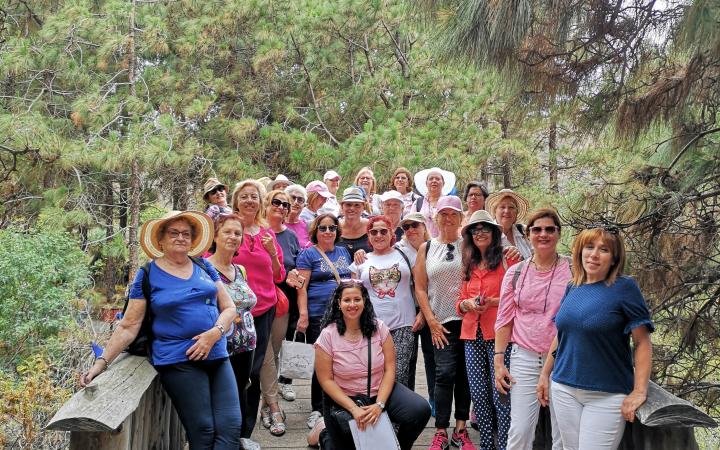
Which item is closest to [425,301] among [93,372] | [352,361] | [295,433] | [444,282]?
[444,282]

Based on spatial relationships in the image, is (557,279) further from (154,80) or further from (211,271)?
(154,80)

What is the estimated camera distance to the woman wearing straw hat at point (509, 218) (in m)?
4.23

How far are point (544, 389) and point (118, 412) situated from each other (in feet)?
6.38

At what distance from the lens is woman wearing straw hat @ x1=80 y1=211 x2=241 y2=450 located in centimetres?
311

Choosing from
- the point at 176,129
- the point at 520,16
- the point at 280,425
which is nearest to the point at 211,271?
the point at 280,425

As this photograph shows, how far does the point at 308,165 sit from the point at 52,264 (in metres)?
4.48

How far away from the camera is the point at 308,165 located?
11.7 metres

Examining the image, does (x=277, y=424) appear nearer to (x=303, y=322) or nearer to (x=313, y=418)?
(x=313, y=418)

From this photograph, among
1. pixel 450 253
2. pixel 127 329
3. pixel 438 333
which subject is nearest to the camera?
pixel 127 329

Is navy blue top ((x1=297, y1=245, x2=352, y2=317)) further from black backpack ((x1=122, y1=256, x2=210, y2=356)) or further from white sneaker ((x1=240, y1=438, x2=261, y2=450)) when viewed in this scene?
black backpack ((x1=122, y1=256, x2=210, y2=356))

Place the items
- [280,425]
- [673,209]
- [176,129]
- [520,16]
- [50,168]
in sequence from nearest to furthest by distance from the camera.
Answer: [520,16]
[673,209]
[280,425]
[50,168]
[176,129]

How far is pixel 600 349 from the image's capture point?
2865 mm

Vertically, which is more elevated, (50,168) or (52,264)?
(50,168)

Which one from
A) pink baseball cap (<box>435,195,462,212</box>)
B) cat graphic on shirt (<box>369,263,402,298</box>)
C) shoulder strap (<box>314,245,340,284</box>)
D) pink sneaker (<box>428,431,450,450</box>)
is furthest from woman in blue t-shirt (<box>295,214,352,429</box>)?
pink sneaker (<box>428,431,450,450</box>)
